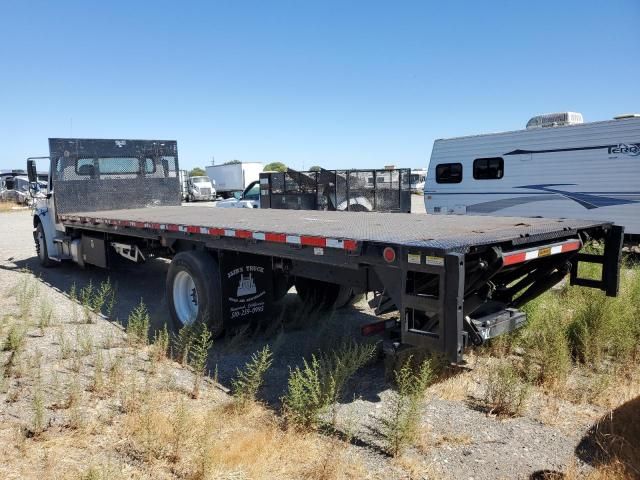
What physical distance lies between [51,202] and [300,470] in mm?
8936

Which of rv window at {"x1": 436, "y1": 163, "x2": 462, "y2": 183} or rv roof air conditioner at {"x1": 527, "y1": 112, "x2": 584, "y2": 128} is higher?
rv roof air conditioner at {"x1": 527, "y1": 112, "x2": 584, "y2": 128}

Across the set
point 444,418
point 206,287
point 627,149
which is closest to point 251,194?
point 627,149

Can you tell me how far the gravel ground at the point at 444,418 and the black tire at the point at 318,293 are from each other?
0.20 m

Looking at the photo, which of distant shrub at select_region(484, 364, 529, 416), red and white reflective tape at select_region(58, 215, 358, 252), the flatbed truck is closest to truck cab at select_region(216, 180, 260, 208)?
the flatbed truck

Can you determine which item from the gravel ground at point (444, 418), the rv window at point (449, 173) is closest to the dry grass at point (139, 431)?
the gravel ground at point (444, 418)

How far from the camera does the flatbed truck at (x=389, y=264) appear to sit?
3541mm

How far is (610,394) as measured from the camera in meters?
4.22

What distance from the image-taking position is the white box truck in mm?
39750

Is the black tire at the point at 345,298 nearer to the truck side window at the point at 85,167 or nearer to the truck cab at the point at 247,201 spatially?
the truck side window at the point at 85,167

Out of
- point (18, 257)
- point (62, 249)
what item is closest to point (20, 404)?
point (62, 249)

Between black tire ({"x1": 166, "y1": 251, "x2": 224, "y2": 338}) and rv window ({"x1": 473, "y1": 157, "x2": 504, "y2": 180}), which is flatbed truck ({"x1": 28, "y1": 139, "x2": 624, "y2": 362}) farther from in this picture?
rv window ({"x1": 473, "y1": 157, "x2": 504, "y2": 180})

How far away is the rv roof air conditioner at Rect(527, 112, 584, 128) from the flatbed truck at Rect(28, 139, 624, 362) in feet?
25.1

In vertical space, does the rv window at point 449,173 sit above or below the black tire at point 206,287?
above

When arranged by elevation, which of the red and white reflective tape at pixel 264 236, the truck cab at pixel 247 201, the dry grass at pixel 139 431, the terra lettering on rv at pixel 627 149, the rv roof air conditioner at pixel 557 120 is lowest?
the dry grass at pixel 139 431
